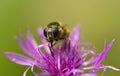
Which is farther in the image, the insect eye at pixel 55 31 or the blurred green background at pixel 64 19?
the blurred green background at pixel 64 19

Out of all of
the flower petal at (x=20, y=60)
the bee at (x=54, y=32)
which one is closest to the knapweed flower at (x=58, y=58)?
the flower petal at (x=20, y=60)

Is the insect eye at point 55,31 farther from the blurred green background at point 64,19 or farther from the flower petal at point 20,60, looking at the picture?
the blurred green background at point 64,19

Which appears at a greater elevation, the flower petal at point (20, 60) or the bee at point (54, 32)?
the bee at point (54, 32)

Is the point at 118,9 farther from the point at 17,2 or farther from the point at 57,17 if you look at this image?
the point at 17,2

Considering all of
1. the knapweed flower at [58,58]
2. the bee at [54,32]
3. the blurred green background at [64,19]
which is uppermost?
the bee at [54,32]

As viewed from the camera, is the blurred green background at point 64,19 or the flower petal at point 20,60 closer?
the flower petal at point 20,60

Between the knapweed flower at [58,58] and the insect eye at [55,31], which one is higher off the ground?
the insect eye at [55,31]

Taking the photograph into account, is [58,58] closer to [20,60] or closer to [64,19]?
[20,60]

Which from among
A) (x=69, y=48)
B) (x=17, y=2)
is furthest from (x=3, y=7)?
(x=69, y=48)

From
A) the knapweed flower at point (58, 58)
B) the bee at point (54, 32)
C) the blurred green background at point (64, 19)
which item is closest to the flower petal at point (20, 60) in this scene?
the knapweed flower at point (58, 58)

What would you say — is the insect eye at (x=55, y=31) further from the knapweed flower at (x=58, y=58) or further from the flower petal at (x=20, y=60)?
the flower petal at (x=20, y=60)
